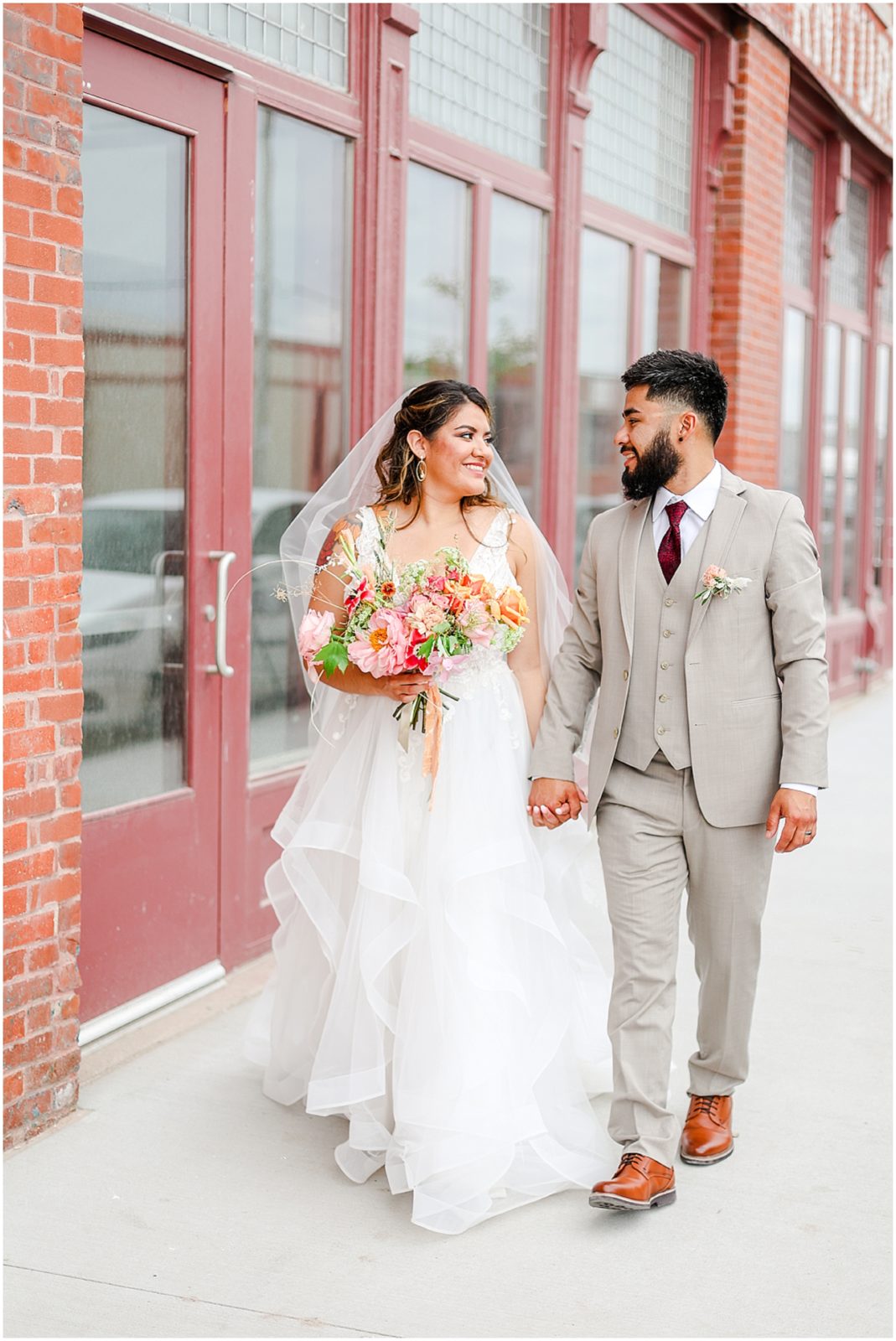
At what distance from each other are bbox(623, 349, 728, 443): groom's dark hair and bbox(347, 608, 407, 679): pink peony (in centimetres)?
89

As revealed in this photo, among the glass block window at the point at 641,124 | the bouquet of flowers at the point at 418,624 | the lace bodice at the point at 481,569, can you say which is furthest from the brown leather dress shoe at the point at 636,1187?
the glass block window at the point at 641,124

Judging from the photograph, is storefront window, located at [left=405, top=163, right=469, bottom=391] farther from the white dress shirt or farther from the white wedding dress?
the white dress shirt

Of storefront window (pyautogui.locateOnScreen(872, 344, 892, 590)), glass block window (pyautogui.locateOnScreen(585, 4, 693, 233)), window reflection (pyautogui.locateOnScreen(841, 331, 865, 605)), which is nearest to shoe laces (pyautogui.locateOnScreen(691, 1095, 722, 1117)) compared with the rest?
glass block window (pyautogui.locateOnScreen(585, 4, 693, 233))

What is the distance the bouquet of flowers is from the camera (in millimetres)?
3879

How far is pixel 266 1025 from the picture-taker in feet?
15.4

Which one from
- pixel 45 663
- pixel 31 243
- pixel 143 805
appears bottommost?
pixel 143 805

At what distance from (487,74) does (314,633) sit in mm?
4271

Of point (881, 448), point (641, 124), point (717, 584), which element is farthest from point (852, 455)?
point (717, 584)

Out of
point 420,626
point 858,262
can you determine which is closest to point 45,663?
point 420,626

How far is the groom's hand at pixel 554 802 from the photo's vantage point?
4.11m

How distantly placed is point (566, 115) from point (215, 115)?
3.13m

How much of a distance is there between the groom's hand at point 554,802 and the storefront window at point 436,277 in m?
3.15

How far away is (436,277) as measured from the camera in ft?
23.0

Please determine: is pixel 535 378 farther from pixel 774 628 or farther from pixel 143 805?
pixel 774 628
